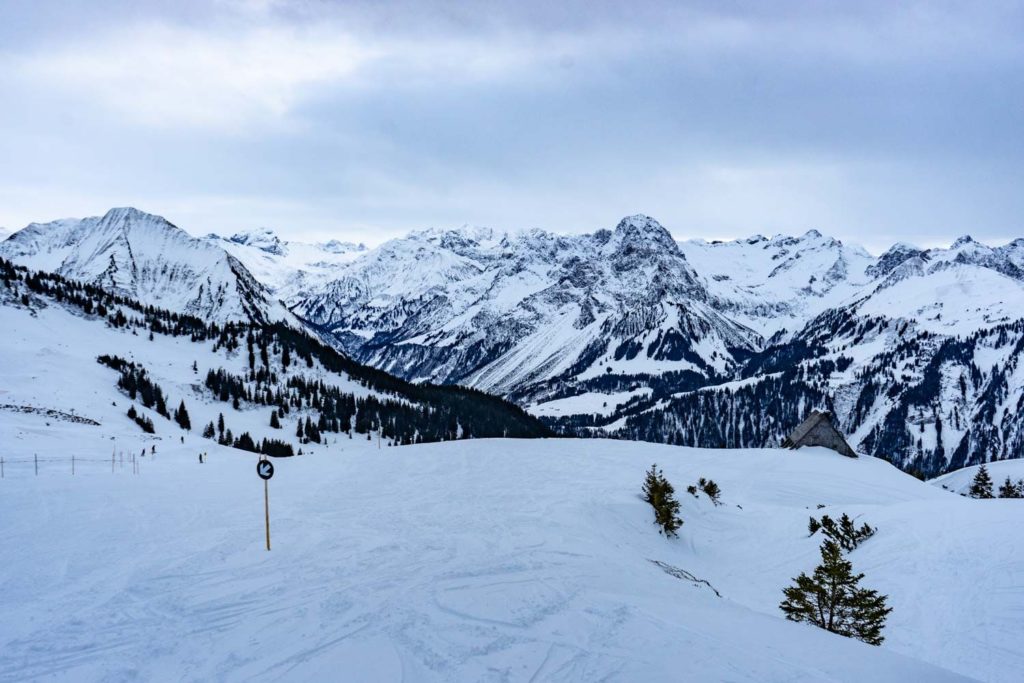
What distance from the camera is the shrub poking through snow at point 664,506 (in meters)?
27.4

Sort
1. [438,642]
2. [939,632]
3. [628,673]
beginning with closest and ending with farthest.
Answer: [628,673], [438,642], [939,632]

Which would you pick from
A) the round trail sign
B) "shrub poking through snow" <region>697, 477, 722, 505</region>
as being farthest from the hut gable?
the round trail sign

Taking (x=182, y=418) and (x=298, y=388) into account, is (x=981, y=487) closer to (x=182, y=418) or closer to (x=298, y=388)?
(x=182, y=418)

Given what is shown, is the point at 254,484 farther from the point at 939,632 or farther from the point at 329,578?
the point at 939,632

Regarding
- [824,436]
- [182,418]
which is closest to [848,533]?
[824,436]

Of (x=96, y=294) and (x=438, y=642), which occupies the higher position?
(x=96, y=294)

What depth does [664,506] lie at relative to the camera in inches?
1086

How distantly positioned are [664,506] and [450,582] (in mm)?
16653

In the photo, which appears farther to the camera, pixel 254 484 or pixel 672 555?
pixel 254 484

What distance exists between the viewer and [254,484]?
2841cm

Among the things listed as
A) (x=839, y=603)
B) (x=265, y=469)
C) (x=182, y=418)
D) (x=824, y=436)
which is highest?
(x=265, y=469)

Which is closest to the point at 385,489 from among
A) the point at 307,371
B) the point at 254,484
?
the point at 254,484

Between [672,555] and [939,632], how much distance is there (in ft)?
34.6

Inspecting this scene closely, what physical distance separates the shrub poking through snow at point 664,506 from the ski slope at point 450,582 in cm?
92
